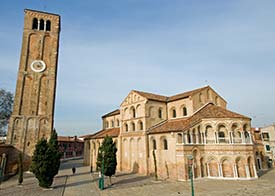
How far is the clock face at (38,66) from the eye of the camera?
Answer: 1351 inches

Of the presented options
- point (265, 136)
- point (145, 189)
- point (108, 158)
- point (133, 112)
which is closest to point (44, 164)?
point (108, 158)

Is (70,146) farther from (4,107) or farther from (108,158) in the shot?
(108,158)

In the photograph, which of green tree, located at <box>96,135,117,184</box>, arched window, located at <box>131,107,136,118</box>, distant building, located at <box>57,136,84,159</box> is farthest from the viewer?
distant building, located at <box>57,136,84,159</box>

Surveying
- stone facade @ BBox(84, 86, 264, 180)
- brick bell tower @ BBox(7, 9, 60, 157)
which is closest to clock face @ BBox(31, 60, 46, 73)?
brick bell tower @ BBox(7, 9, 60, 157)

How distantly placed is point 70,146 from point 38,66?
1968 inches

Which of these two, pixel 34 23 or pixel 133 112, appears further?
pixel 34 23

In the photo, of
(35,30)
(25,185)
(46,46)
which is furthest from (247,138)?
(35,30)

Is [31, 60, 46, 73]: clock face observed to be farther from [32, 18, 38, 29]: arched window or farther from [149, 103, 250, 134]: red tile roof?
[149, 103, 250, 134]: red tile roof

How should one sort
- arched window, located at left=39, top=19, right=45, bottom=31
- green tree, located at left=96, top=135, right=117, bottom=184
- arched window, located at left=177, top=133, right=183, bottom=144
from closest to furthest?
green tree, located at left=96, top=135, right=117, bottom=184, arched window, located at left=177, top=133, right=183, bottom=144, arched window, located at left=39, top=19, right=45, bottom=31

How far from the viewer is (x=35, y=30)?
36438mm

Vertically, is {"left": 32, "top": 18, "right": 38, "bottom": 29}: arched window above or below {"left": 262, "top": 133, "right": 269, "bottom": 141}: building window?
above

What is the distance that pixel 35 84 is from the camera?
33719 millimetres

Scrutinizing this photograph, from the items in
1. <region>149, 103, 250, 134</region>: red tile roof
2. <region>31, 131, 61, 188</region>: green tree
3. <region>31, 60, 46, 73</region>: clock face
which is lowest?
<region>31, 131, 61, 188</region>: green tree

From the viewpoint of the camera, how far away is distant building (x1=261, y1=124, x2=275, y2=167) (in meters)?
38.6
